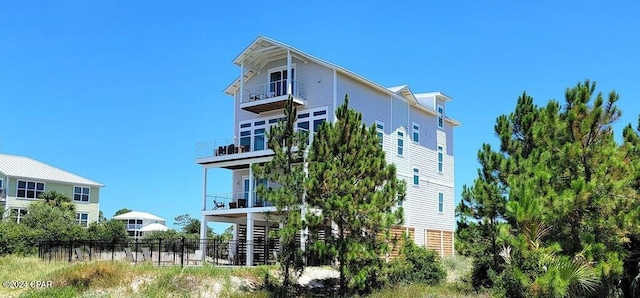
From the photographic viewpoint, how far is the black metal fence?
23.5 metres

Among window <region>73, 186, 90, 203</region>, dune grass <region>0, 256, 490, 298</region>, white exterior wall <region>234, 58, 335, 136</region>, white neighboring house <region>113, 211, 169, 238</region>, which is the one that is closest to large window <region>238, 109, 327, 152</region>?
white exterior wall <region>234, 58, 335, 136</region>

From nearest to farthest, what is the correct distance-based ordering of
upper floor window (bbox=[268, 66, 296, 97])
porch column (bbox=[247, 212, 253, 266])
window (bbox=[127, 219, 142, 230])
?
1. porch column (bbox=[247, 212, 253, 266])
2. upper floor window (bbox=[268, 66, 296, 97])
3. window (bbox=[127, 219, 142, 230])

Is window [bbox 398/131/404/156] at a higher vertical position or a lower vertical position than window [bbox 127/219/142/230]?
higher

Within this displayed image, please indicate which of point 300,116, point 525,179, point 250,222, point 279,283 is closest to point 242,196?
point 250,222

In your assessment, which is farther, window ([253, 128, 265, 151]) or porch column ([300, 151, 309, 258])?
window ([253, 128, 265, 151])

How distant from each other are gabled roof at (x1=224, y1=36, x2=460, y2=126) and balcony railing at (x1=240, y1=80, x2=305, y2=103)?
Answer: 0.86 m

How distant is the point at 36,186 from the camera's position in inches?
1829

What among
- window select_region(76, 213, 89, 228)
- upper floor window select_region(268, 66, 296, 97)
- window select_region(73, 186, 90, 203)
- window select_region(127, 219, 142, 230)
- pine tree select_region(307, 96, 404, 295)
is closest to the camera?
pine tree select_region(307, 96, 404, 295)

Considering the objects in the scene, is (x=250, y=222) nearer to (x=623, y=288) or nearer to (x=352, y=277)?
(x=352, y=277)

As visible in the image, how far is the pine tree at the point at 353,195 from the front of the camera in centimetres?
1823

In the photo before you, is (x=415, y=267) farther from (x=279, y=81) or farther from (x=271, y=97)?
(x=279, y=81)

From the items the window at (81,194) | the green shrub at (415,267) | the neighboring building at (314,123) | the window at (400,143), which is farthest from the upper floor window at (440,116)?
the window at (81,194)

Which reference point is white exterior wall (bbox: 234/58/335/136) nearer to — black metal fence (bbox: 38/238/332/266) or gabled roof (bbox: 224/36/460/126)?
gabled roof (bbox: 224/36/460/126)

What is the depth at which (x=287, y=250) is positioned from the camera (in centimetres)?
1888
